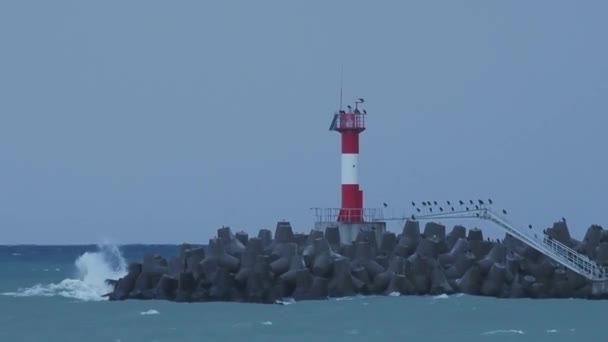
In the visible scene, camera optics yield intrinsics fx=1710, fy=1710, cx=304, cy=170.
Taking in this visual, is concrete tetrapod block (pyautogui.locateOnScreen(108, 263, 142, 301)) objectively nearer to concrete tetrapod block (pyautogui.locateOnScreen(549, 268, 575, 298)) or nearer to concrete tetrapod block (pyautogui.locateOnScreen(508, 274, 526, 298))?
concrete tetrapod block (pyautogui.locateOnScreen(508, 274, 526, 298))

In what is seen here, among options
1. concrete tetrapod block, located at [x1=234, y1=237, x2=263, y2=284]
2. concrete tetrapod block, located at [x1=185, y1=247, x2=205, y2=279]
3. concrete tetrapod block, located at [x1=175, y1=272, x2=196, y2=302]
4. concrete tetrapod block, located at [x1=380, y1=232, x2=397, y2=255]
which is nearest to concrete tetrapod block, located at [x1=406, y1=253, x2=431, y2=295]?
concrete tetrapod block, located at [x1=380, y1=232, x2=397, y2=255]

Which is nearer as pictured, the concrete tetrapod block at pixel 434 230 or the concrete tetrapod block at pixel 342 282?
the concrete tetrapod block at pixel 342 282

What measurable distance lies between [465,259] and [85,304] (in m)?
10.3

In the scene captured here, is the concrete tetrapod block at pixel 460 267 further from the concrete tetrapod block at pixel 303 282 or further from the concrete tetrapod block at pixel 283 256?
the concrete tetrapod block at pixel 283 256

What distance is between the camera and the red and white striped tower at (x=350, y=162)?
47500 millimetres

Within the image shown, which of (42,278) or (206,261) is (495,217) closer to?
(206,261)

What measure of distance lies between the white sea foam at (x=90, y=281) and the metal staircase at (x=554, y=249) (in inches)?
430

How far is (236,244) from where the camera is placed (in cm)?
4550

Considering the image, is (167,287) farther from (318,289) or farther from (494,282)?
(494,282)

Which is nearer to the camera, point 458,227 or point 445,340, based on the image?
point 445,340

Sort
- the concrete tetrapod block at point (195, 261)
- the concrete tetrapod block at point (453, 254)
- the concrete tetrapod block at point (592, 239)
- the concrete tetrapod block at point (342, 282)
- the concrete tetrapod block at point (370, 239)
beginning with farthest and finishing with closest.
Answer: the concrete tetrapod block at point (592, 239) → the concrete tetrapod block at point (453, 254) → the concrete tetrapod block at point (370, 239) → the concrete tetrapod block at point (195, 261) → the concrete tetrapod block at point (342, 282)

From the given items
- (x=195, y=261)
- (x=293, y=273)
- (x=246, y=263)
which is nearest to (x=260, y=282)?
(x=246, y=263)

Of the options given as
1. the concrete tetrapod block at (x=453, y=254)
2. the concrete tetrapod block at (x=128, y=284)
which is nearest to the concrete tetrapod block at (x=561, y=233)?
the concrete tetrapod block at (x=453, y=254)

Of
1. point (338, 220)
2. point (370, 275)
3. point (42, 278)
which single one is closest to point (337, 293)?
point (370, 275)
